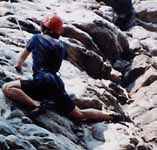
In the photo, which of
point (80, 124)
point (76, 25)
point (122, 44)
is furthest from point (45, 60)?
point (122, 44)

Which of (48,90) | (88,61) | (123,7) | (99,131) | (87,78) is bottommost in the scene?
(123,7)

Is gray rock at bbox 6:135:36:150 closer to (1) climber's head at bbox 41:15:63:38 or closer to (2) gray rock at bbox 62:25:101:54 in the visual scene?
(1) climber's head at bbox 41:15:63:38

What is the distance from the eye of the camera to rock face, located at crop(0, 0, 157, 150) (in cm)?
962

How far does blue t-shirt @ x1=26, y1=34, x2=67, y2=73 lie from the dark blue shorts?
279mm

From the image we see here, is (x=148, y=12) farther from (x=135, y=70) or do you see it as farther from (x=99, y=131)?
(x=99, y=131)

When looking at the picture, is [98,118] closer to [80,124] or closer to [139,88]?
[80,124]

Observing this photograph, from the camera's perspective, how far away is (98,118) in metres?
11.6

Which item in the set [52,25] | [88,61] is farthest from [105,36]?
[52,25]

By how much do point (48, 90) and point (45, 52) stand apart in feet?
2.89

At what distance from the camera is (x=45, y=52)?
1095 centimetres

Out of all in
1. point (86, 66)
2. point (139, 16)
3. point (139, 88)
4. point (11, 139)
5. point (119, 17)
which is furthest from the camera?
point (139, 16)

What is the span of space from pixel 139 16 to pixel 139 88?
1069 cm

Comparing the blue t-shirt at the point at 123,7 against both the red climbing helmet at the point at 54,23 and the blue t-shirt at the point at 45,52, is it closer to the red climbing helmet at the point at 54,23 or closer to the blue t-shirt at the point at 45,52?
the red climbing helmet at the point at 54,23

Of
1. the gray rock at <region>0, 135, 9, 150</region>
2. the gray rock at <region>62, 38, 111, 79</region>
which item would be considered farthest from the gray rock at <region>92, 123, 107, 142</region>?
the gray rock at <region>62, 38, 111, 79</region>
